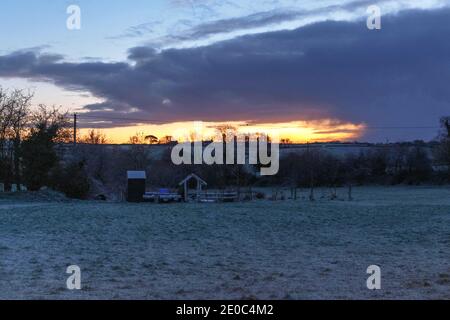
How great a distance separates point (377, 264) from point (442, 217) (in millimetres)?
13852

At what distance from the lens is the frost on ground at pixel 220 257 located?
891cm

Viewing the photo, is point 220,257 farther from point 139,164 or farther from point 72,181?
point 139,164

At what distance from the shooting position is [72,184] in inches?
1540

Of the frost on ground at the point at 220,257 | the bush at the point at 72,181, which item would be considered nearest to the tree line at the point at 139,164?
the bush at the point at 72,181

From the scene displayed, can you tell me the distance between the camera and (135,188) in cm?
3594

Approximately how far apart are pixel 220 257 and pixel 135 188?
24012mm

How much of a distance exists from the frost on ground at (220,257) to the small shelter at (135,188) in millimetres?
12980

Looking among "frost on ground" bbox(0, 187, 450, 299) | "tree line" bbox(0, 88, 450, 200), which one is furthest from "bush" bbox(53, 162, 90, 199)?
"frost on ground" bbox(0, 187, 450, 299)

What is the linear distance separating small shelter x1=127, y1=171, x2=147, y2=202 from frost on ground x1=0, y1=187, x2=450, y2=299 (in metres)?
13.0

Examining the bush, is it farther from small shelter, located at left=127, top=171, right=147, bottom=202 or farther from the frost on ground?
the frost on ground

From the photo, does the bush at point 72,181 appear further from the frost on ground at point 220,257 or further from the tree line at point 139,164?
the frost on ground at point 220,257

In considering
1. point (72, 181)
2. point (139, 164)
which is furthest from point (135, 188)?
point (139, 164)

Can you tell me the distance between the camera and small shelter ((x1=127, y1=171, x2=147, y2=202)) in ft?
117
